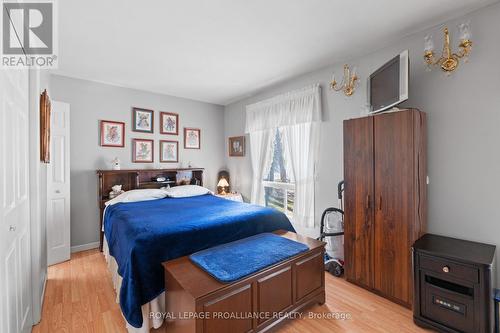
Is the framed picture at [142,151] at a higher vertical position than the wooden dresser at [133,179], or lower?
higher

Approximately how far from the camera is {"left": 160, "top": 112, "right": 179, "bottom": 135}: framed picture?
14.1 ft

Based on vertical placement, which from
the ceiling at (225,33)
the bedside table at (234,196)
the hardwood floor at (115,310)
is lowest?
the hardwood floor at (115,310)

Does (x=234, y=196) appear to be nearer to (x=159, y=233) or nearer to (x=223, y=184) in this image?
(x=223, y=184)

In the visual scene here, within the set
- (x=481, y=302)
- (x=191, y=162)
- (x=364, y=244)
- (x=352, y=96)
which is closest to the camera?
(x=481, y=302)

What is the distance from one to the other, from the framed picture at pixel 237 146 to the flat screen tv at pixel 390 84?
2658 mm

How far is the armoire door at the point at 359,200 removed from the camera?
7.81 ft

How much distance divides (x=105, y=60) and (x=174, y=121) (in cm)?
164

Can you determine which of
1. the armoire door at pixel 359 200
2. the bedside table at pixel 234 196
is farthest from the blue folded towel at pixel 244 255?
the bedside table at pixel 234 196

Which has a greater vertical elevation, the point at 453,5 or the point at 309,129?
the point at 453,5

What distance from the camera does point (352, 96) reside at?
115 inches

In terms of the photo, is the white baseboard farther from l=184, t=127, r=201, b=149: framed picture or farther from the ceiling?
the ceiling

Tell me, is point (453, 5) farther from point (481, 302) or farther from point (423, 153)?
point (481, 302)

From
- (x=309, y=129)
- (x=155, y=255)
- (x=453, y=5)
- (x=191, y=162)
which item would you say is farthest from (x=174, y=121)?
(x=453, y=5)

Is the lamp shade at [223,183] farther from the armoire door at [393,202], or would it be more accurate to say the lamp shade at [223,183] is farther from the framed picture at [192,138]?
the armoire door at [393,202]
